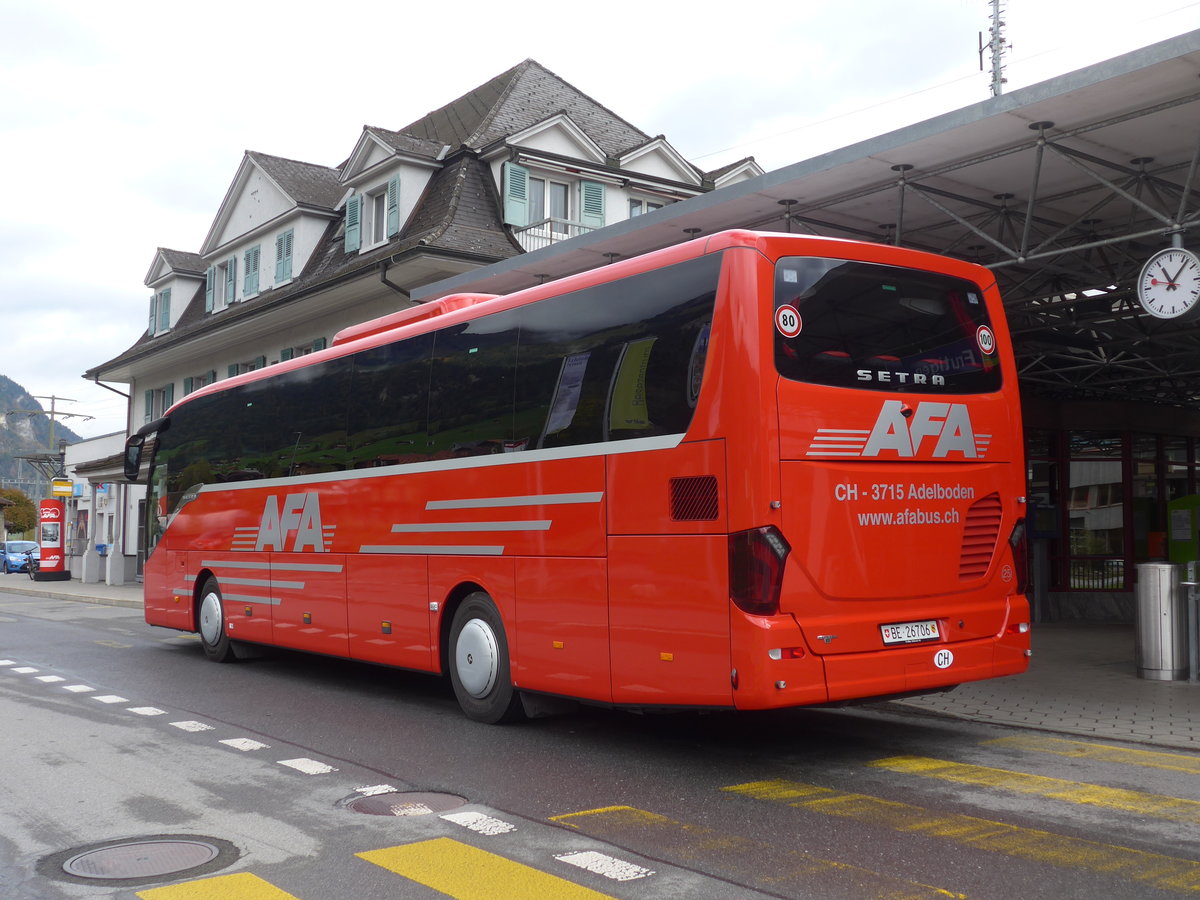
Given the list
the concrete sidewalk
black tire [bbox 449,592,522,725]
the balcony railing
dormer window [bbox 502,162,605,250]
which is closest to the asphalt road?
black tire [bbox 449,592,522,725]

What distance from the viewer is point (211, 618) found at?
47.0 ft

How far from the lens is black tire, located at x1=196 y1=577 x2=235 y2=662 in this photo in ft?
46.3

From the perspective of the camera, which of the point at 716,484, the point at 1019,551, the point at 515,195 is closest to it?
the point at 716,484

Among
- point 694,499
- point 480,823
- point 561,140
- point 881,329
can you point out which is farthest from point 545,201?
point 480,823

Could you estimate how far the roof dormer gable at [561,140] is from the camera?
26.0 metres

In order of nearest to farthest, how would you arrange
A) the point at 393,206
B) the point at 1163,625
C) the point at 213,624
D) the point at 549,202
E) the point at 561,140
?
1. the point at 1163,625
2. the point at 213,624
3. the point at 393,206
4. the point at 549,202
5. the point at 561,140

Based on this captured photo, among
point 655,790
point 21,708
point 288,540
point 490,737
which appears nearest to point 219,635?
point 288,540

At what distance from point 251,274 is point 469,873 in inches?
1137

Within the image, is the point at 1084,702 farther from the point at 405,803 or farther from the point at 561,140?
the point at 561,140

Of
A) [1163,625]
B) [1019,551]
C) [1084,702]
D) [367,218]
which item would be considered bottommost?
[1084,702]

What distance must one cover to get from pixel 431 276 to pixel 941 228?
456 inches

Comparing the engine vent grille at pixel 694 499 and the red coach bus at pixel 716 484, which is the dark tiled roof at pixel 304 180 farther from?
the engine vent grille at pixel 694 499

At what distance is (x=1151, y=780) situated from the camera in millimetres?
7066

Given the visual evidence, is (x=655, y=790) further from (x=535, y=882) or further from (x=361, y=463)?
(x=361, y=463)
